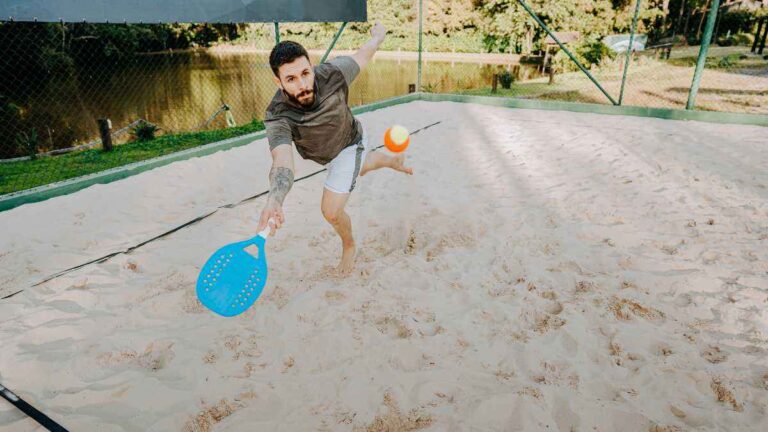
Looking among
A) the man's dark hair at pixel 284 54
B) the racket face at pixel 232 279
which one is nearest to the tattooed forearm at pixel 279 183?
the racket face at pixel 232 279

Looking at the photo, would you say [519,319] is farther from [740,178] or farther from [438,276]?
[740,178]

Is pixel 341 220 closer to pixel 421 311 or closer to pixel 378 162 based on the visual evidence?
pixel 378 162

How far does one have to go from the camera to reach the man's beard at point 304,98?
247cm

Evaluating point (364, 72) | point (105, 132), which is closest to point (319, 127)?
point (105, 132)

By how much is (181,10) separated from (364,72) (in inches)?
782

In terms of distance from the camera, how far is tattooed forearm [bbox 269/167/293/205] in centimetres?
216

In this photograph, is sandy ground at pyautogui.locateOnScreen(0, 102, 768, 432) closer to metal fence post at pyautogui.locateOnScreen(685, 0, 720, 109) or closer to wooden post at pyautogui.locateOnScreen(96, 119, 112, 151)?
metal fence post at pyautogui.locateOnScreen(685, 0, 720, 109)

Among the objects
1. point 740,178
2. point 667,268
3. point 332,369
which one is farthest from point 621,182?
point 332,369

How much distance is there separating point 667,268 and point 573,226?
2.57 ft

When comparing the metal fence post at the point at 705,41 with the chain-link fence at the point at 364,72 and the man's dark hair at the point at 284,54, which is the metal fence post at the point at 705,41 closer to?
the chain-link fence at the point at 364,72

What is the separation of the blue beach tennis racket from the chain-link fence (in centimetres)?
431

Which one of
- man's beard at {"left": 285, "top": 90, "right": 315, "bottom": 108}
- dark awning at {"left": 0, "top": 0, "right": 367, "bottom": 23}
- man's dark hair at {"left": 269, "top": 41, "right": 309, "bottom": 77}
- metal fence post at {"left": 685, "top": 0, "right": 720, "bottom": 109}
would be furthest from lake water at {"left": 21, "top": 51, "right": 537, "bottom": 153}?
man's dark hair at {"left": 269, "top": 41, "right": 309, "bottom": 77}

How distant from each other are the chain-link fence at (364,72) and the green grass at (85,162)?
1.4 inches

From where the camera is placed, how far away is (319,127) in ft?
8.79
